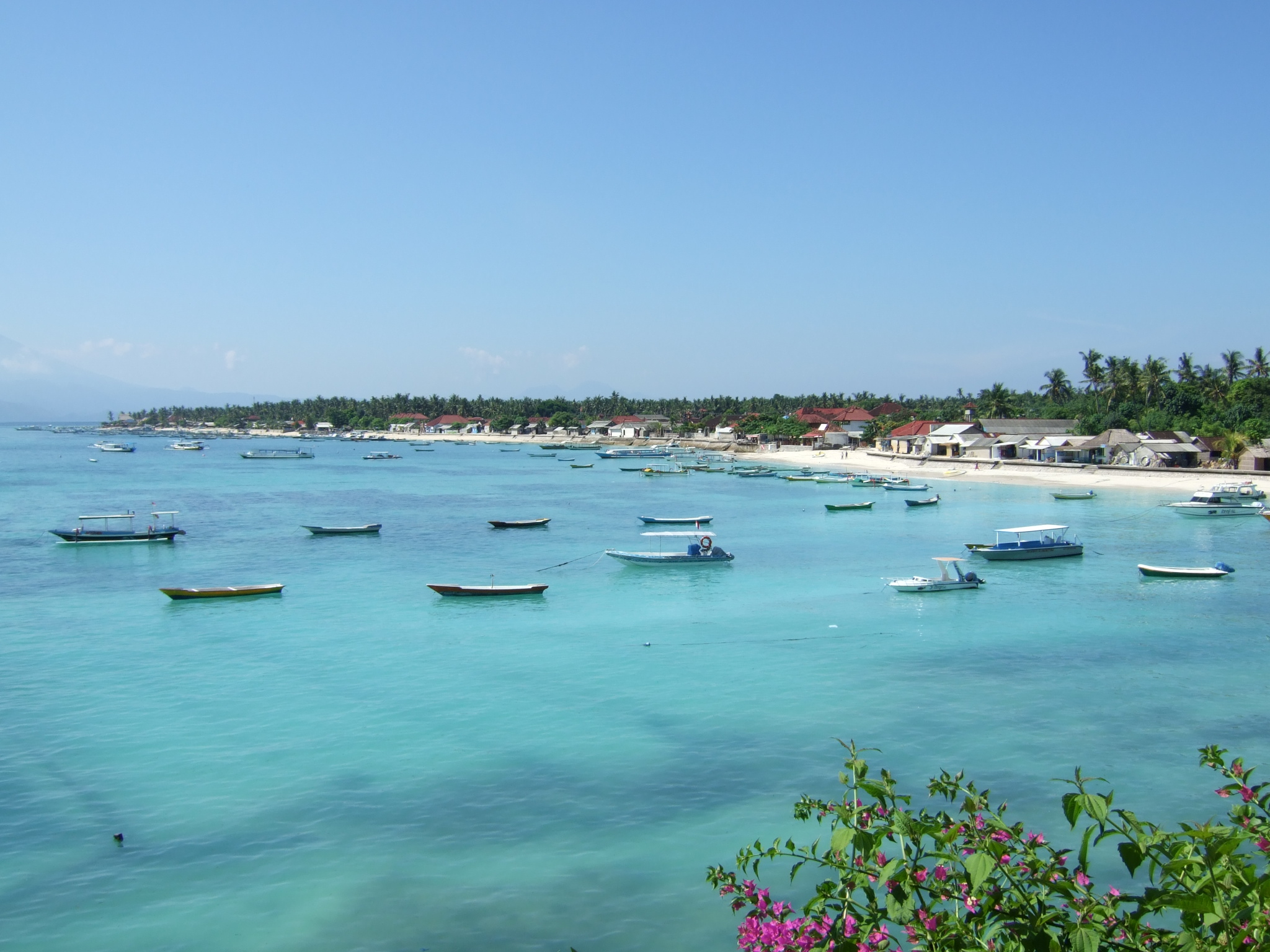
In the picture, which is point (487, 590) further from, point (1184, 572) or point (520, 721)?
point (1184, 572)

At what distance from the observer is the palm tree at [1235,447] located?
3019 inches

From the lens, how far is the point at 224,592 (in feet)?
109

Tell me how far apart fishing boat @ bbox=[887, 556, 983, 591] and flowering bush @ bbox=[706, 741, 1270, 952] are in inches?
1171

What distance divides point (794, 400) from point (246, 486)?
128585 millimetres

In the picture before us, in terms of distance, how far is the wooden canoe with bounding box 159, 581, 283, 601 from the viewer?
108 feet

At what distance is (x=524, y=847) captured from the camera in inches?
575

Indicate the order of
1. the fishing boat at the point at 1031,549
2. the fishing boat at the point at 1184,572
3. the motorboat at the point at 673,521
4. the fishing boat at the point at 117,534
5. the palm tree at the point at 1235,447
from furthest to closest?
the palm tree at the point at 1235,447
the motorboat at the point at 673,521
the fishing boat at the point at 117,534
the fishing boat at the point at 1031,549
the fishing boat at the point at 1184,572

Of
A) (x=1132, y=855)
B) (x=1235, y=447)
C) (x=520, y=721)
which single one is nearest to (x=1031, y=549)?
(x=520, y=721)

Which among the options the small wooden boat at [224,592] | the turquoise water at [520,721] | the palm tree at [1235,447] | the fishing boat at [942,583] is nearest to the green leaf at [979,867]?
the turquoise water at [520,721]

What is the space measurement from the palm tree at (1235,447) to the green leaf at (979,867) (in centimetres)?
8535

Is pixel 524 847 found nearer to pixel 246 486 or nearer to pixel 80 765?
pixel 80 765

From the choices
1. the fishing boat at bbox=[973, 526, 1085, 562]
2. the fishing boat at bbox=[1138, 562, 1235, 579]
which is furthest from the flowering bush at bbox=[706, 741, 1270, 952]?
the fishing boat at bbox=[973, 526, 1085, 562]

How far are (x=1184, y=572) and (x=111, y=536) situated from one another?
4982 cm

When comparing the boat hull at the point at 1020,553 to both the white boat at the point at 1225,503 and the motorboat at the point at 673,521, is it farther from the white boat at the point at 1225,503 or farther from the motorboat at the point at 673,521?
the white boat at the point at 1225,503
